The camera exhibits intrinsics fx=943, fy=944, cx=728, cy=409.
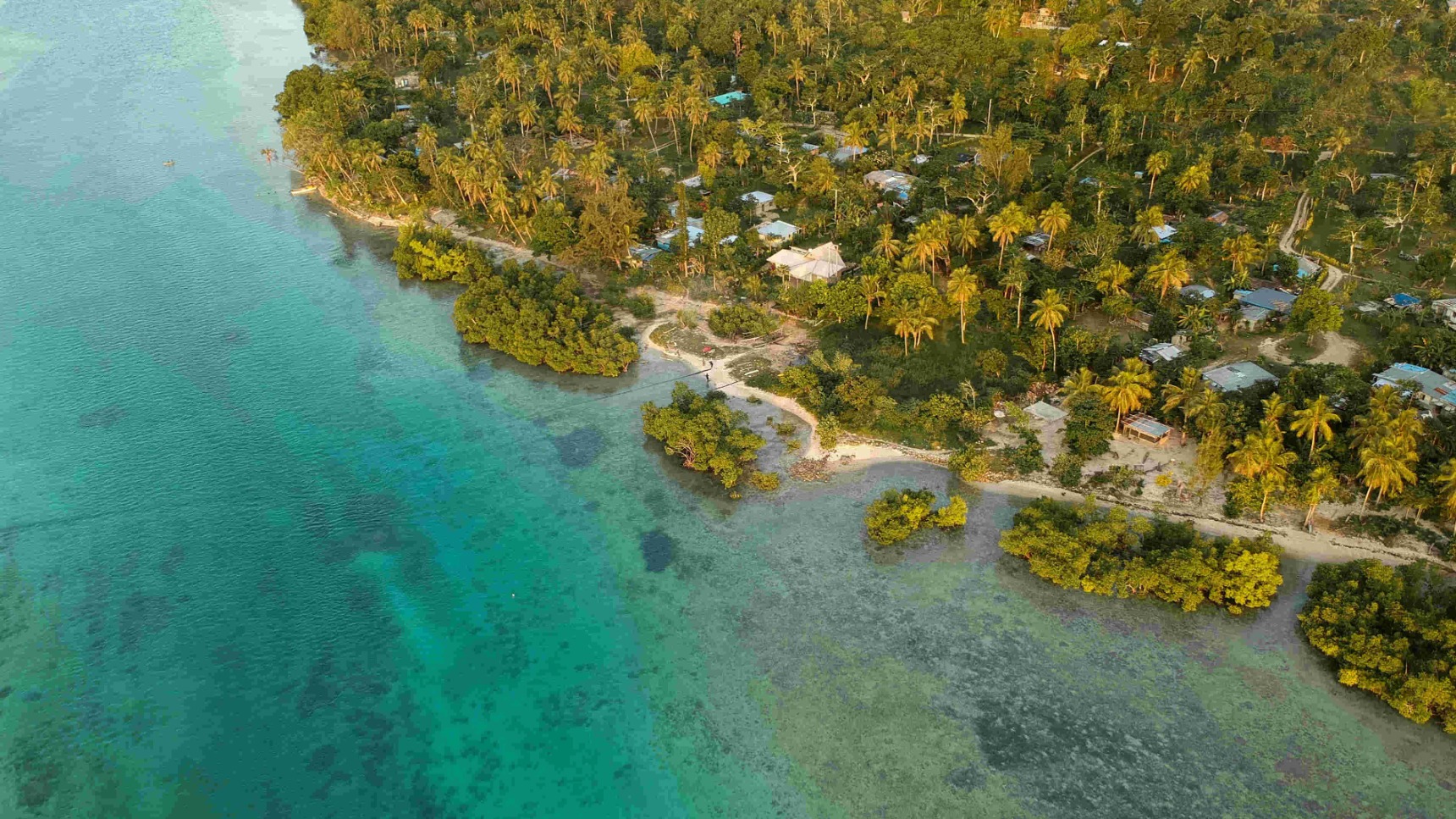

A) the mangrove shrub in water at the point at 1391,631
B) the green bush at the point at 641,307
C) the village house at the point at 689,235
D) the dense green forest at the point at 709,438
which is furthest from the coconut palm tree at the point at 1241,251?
the green bush at the point at 641,307

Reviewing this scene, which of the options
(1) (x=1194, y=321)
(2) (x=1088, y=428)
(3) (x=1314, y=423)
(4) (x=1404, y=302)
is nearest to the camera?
(3) (x=1314, y=423)

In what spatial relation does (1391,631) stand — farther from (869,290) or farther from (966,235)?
(966,235)

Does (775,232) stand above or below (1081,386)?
above

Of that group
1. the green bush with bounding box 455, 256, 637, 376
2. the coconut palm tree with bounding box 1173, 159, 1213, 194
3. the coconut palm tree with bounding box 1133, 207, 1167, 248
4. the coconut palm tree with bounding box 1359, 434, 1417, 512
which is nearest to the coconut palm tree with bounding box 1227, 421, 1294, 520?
the coconut palm tree with bounding box 1359, 434, 1417, 512

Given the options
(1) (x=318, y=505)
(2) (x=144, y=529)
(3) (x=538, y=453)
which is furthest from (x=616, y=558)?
(2) (x=144, y=529)

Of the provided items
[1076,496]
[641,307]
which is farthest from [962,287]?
[641,307]

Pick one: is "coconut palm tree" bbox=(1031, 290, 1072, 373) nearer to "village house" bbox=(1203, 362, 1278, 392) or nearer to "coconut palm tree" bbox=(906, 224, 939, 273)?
"village house" bbox=(1203, 362, 1278, 392)

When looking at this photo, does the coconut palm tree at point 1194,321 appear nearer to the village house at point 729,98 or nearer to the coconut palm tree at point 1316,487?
the coconut palm tree at point 1316,487

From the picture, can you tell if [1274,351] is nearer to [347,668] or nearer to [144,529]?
[347,668]
